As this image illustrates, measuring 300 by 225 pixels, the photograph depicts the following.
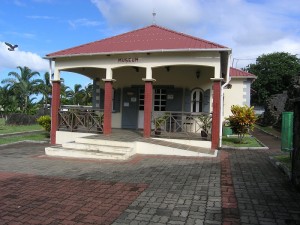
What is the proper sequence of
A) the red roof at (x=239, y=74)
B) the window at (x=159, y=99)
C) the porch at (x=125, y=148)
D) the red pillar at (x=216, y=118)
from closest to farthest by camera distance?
1. the porch at (x=125, y=148)
2. the red pillar at (x=216, y=118)
3. the window at (x=159, y=99)
4. the red roof at (x=239, y=74)

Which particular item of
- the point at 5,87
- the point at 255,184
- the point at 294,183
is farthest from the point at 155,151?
the point at 5,87

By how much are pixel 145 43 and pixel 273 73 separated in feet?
132

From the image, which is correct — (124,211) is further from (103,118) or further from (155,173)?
(103,118)

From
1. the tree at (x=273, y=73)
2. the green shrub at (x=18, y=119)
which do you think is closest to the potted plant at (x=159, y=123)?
the green shrub at (x=18, y=119)

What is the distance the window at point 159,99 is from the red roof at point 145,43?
8.38 ft

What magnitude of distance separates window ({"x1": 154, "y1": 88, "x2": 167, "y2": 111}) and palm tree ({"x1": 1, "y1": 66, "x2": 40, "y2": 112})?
2149 cm

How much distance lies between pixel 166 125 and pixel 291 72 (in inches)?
1575

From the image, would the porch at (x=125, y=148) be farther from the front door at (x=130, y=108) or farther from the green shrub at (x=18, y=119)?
the green shrub at (x=18, y=119)

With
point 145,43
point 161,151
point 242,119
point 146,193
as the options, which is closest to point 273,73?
point 242,119

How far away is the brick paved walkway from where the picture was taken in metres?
4.86

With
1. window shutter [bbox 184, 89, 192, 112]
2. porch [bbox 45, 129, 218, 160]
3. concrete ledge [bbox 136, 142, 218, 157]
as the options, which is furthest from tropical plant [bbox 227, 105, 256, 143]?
window shutter [bbox 184, 89, 192, 112]

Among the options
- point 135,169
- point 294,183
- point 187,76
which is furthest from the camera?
Answer: point 187,76

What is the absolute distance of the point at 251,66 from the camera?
172 ft

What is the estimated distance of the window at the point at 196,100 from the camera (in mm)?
14617
